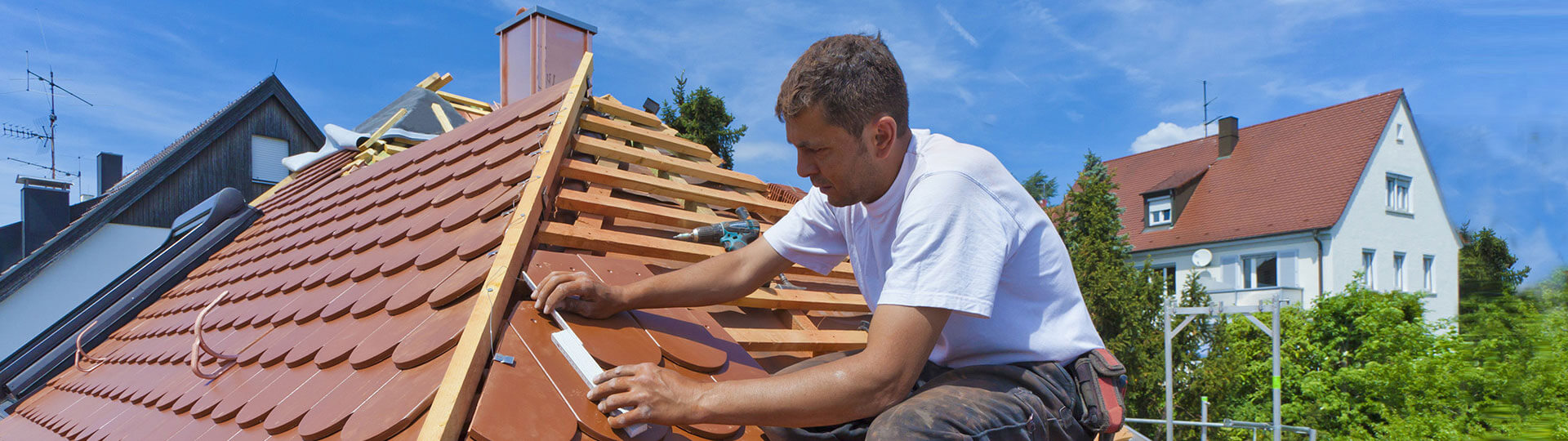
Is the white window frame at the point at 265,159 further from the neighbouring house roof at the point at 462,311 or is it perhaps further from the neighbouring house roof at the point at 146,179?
the neighbouring house roof at the point at 462,311

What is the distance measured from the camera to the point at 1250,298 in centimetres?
1981

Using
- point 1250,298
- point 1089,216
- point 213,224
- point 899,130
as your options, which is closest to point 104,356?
point 213,224

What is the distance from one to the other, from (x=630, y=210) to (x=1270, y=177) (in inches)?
883

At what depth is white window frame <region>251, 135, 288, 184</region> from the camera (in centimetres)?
1897

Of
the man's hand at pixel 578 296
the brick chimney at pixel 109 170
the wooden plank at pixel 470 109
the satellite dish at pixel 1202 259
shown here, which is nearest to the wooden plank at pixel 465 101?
the wooden plank at pixel 470 109

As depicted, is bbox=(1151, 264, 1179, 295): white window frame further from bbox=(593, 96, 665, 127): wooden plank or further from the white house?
bbox=(593, 96, 665, 127): wooden plank

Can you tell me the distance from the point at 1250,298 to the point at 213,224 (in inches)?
824

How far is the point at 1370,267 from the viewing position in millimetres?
18578

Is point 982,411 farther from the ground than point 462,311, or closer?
closer

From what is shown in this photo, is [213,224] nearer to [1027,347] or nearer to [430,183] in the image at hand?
[430,183]

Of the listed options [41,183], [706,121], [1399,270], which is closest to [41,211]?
[41,183]

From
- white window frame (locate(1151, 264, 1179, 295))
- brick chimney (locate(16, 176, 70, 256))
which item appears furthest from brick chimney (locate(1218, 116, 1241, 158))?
brick chimney (locate(16, 176, 70, 256))

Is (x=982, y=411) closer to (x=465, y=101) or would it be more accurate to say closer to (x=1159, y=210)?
(x=465, y=101)

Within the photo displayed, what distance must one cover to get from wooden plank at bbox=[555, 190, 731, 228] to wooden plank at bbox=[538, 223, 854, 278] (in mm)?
97
